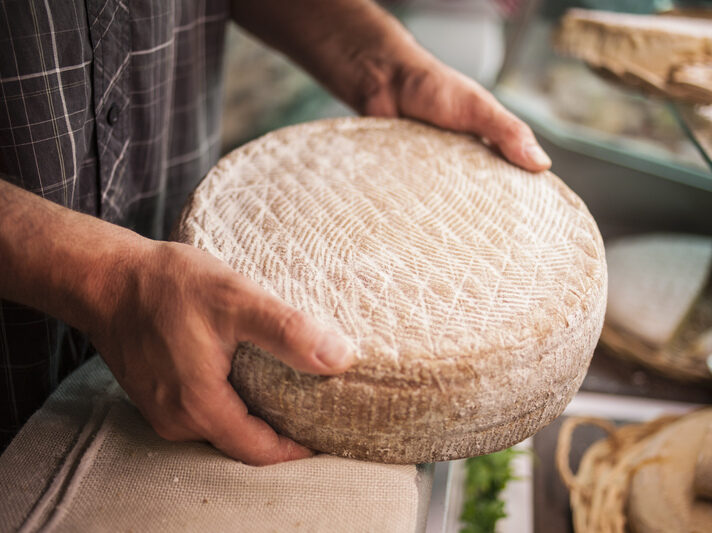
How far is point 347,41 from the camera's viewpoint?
4.81 ft

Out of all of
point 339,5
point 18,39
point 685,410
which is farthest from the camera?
point 685,410

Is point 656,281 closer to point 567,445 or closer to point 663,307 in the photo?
point 663,307

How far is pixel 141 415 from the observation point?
3.21 ft

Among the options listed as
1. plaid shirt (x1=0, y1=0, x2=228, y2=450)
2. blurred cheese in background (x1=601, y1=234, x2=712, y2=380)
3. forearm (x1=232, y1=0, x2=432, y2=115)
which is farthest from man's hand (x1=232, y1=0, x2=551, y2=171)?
blurred cheese in background (x1=601, y1=234, x2=712, y2=380)

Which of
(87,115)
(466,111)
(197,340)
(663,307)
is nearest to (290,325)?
(197,340)

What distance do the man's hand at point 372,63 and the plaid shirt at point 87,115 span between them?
0.52 feet

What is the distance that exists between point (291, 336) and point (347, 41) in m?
0.97

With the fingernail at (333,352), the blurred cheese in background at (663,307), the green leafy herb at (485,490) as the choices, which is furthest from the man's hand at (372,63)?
the blurred cheese in background at (663,307)

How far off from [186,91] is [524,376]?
1079 millimetres

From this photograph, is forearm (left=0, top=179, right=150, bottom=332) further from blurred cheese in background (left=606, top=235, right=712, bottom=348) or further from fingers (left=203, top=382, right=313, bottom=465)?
blurred cheese in background (left=606, top=235, right=712, bottom=348)

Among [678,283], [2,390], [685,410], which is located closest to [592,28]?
[678,283]

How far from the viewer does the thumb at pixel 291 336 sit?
2.43 ft

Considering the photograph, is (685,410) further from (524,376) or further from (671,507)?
(524,376)

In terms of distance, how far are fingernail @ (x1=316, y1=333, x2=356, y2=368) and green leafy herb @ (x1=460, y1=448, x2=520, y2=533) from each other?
2.55 ft
